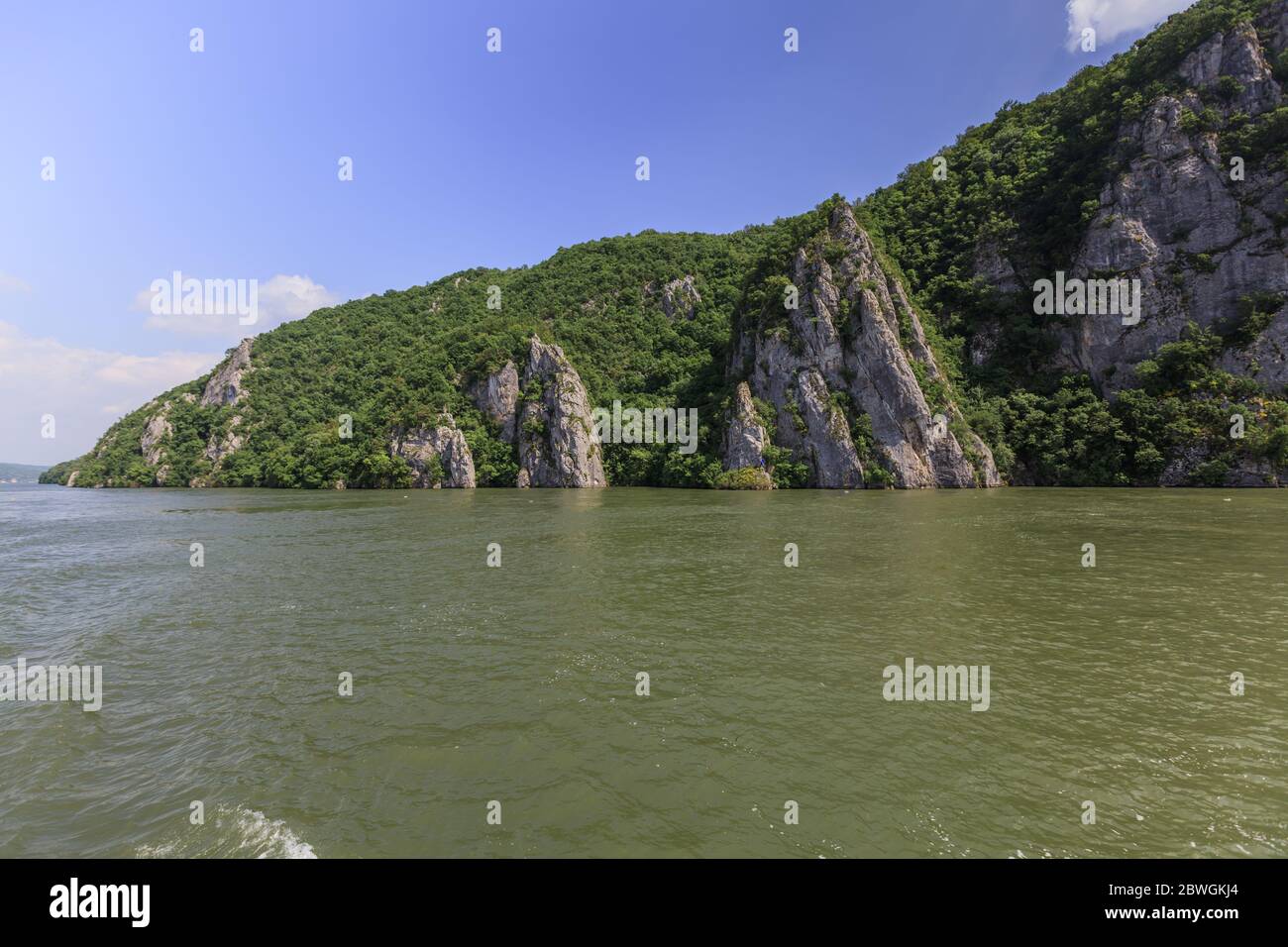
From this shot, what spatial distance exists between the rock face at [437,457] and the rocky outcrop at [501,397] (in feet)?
26.5

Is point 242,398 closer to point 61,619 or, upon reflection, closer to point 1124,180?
point 61,619

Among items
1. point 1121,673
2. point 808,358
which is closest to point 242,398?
point 808,358

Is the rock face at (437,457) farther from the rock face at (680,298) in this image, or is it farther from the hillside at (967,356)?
the rock face at (680,298)

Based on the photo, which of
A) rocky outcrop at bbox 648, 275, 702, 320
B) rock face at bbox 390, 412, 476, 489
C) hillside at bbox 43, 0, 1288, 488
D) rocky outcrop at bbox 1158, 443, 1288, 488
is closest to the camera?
rocky outcrop at bbox 1158, 443, 1288, 488

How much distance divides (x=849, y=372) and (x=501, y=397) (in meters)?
59.8

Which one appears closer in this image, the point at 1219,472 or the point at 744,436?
the point at 1219,472

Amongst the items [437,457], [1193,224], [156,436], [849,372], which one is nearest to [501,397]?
[437,457]

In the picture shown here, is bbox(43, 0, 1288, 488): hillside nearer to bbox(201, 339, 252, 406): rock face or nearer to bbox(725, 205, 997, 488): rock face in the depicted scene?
bbox(725, 205, 997, 488): rock face

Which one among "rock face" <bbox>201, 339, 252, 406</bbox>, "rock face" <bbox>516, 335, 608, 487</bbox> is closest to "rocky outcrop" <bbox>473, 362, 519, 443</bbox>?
"rock face" <bbox>516, 335, 608, 487</bbox>

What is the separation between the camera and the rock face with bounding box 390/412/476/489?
9069cm

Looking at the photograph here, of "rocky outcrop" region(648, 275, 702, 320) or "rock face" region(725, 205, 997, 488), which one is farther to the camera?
"rocky outcrop" region(648, 275, 702, 320)

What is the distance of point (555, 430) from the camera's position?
299 ft

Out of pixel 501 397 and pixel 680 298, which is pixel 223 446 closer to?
pixel 501 397

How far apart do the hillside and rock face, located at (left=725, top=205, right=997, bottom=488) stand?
309 mm
